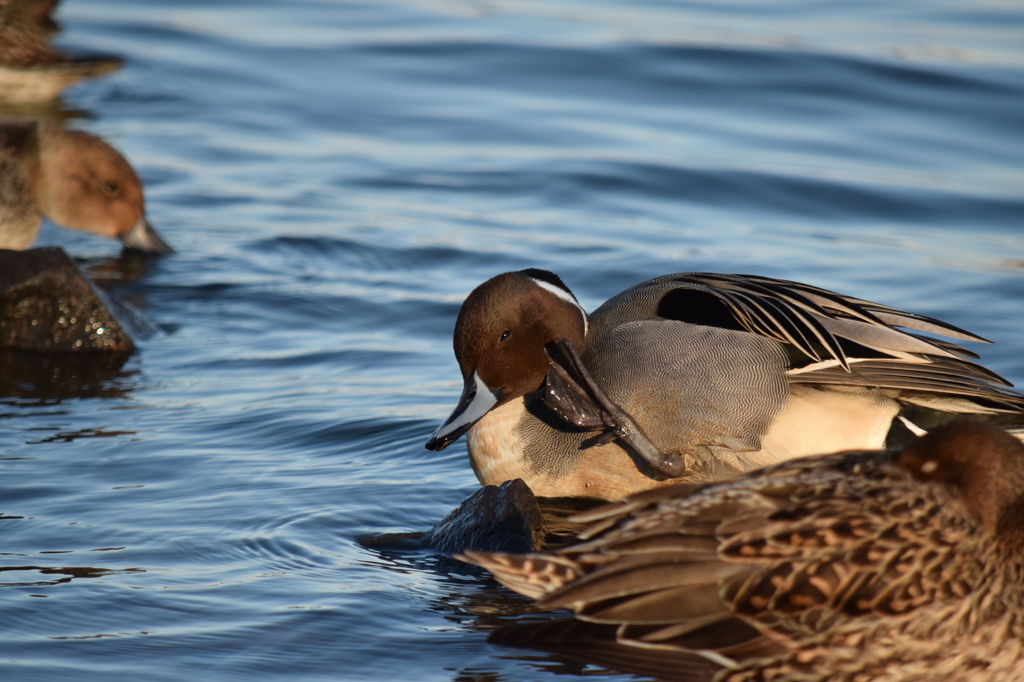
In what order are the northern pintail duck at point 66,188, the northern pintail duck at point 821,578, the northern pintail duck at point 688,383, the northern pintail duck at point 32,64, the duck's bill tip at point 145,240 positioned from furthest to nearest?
the northern pintail duck at point 32,64 → the northern pintail duck at point 66,188 → the duck's bill tip at point 145,240 → the northern pintail duck at point 688,383 → the northern pintail duck at point 821,578

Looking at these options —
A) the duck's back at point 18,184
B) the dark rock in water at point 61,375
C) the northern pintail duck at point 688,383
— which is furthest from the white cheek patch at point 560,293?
the duck's back at point 18,184

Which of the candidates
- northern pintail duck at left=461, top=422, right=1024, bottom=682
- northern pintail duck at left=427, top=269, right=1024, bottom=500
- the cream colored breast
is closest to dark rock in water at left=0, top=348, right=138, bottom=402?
the cream colored breast

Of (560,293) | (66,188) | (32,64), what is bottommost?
(66,188)

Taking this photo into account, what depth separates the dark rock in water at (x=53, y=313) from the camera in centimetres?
615

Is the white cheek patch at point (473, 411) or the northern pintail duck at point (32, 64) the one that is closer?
the white cheek patch at point (473, 411)

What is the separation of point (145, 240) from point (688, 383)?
4.47 m

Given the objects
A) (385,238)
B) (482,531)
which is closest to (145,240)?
(385,238)

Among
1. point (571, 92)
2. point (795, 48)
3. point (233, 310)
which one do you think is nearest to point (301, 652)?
point (233, 310)

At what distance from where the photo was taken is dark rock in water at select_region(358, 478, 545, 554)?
162 inches

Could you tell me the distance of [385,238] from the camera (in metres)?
7.93

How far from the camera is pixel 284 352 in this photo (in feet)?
20.5

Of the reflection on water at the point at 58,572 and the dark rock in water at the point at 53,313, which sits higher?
the dark rock in water at the point at 53,313

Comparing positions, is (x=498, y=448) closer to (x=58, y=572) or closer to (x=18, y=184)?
(x=58, y=572)

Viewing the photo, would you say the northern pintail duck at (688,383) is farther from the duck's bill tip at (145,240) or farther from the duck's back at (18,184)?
the duck's back at (18,184)
